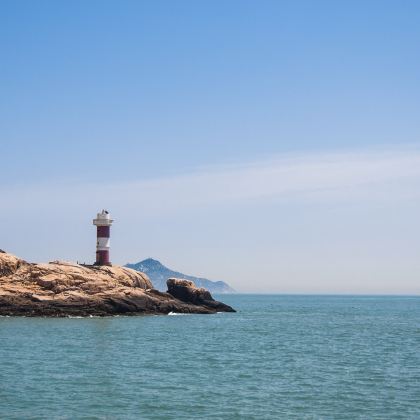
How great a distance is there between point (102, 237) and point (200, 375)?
62100mm

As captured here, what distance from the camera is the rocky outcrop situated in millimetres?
84000

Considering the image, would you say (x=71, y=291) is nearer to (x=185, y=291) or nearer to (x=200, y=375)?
(x=185, y=291)

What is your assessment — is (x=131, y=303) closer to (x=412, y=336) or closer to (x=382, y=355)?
(x=412, y=336)

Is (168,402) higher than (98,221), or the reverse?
(98,221)

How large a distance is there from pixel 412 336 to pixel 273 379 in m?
37.7

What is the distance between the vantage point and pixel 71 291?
286ft

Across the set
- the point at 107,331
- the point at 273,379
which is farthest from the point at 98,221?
the point at 273,379

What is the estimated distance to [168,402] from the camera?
31.8 meters

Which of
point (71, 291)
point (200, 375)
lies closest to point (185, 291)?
point (71, 291)

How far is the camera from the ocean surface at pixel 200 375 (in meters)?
30.3

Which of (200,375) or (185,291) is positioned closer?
(200,375)

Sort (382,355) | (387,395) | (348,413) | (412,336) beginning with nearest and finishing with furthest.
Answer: (348,413) < (387,395) < (382,355) < (412,336)

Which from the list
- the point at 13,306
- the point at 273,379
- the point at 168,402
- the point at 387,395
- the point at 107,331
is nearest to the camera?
the point at 168,402

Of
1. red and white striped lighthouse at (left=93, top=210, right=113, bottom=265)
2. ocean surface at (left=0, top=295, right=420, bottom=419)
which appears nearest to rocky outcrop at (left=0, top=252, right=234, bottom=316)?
red and white striped lighthouse at (left=93, top=210, right=113, bottom=265)
